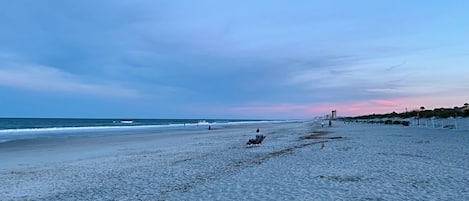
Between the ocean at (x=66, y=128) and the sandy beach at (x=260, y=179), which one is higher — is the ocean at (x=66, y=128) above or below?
above

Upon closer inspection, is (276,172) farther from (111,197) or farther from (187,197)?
(111,197)

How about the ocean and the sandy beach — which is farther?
the ocean

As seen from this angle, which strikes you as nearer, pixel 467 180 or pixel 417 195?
pixel 417 195

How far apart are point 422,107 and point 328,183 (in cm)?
7052

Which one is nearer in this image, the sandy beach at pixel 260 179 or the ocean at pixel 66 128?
the sandy beach at pixel 260 179

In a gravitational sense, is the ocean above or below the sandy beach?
above

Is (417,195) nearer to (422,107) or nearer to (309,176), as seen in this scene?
(309,176)

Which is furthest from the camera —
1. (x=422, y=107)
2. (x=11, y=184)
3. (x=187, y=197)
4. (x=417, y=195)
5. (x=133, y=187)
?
(x=422, y=107)

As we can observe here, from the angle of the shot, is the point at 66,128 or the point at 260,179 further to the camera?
the point at 66,128

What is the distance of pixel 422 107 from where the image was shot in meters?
70.4

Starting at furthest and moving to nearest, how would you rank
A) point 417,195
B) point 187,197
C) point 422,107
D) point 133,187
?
point 422,107 < point 133,187 < point 187,197 < point 417,195

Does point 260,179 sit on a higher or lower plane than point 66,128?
lower

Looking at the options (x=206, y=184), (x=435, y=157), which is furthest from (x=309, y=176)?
(x=435, y=157)

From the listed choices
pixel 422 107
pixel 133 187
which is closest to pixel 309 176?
pixel 133 187
